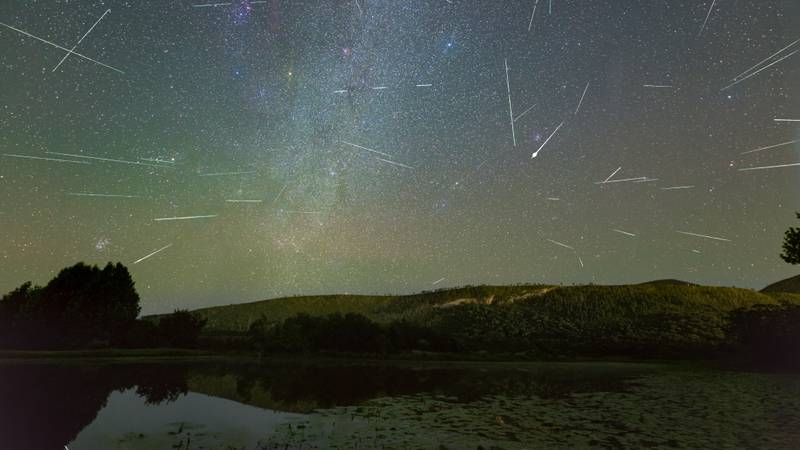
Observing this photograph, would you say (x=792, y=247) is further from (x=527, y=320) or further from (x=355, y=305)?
(x=355, y=305)

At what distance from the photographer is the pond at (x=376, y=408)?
16844 millimetres

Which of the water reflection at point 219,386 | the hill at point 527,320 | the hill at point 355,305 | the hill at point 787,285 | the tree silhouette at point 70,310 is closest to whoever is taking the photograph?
the water reflection at point 219,386

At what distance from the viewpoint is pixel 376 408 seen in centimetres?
2250

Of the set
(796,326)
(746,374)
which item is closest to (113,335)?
(746,374)

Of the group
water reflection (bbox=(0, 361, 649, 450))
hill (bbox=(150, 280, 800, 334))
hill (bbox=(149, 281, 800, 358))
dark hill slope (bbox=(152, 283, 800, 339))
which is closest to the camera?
water reflection (bbox=(0, 361, 649, 450))

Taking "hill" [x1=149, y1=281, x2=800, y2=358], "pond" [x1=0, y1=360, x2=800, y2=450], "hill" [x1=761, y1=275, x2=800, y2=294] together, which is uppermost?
"hill" [x1=761, y1=275, x2=800, y2=294]

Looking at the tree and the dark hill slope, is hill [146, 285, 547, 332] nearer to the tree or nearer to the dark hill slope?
the dark hill slope

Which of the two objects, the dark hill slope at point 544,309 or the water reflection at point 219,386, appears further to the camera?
the dark hill slope at point 544,309

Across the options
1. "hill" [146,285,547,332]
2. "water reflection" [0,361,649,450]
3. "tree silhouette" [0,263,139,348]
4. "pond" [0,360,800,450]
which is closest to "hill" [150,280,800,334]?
"hill" [146,285,547,332]

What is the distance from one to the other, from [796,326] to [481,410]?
162 feet

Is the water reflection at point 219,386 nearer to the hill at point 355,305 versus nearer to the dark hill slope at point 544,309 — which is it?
the dark hill slope at point 544,309

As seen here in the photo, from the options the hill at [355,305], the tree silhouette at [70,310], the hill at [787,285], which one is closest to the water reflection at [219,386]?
the tree silhouette at [70,310]

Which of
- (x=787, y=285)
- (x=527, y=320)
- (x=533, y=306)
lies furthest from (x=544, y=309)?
(x=787, y=285)

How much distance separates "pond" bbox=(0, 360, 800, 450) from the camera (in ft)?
55.3
